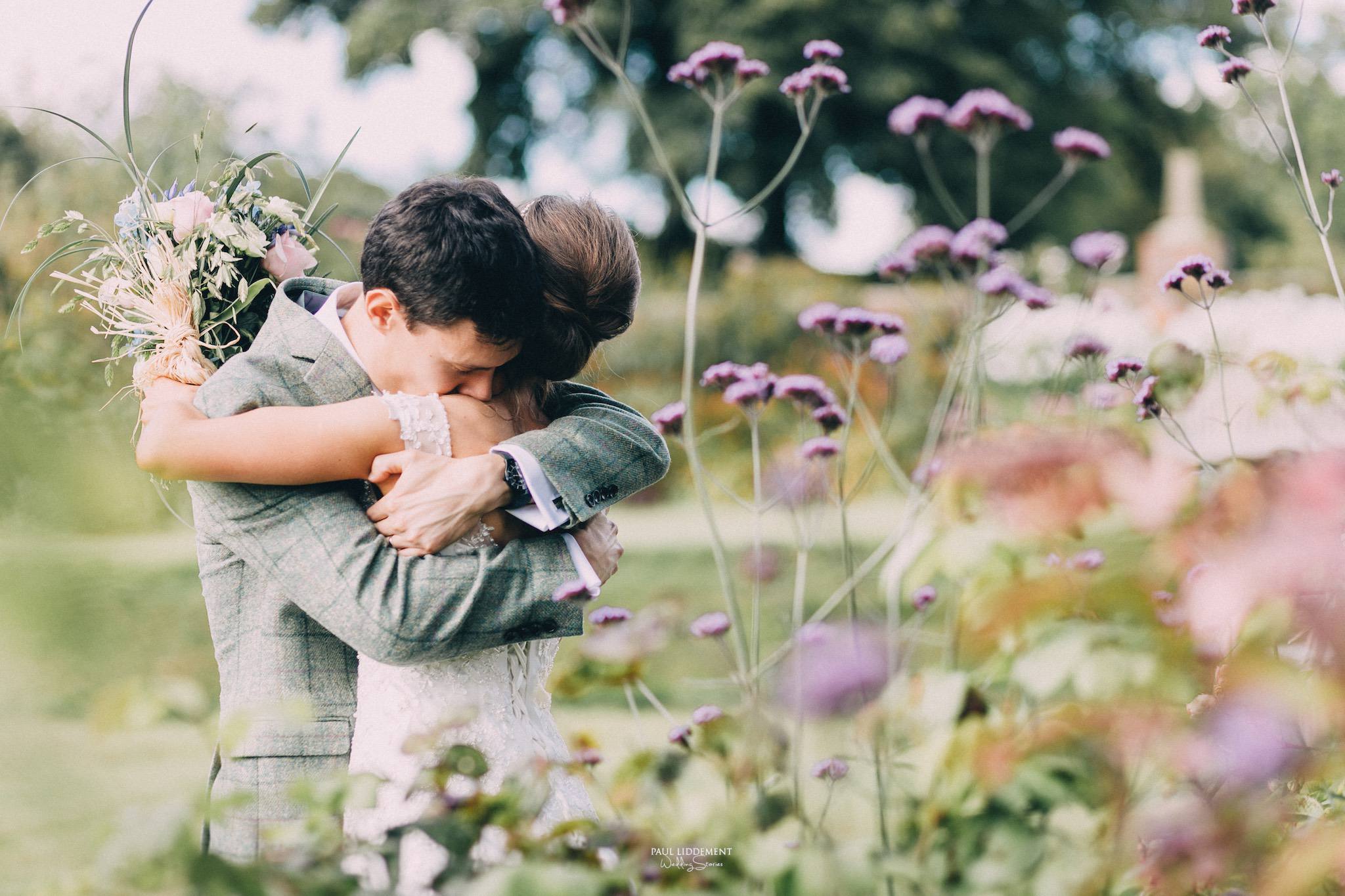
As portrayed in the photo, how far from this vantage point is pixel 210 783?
6.07ft

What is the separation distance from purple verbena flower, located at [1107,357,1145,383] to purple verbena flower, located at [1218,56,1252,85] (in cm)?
63

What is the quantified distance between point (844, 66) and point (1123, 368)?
57.5 ft

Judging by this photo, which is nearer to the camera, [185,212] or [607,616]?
[185,212]

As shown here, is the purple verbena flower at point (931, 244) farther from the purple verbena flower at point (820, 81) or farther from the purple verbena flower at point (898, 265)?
the purple verbena flower at point (820, 81)

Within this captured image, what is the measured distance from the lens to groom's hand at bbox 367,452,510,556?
1.74 metres

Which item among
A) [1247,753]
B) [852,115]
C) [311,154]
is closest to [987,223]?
[1247,753]

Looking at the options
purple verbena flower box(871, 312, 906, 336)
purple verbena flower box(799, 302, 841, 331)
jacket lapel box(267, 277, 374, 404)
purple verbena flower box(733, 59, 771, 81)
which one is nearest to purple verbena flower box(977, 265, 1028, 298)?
purple verbena flower box(871, 312, 906, 336)

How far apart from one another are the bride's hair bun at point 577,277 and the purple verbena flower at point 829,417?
20.7 inches

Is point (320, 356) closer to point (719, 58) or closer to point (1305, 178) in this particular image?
point (719, 58)

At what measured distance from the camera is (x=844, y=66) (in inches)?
733

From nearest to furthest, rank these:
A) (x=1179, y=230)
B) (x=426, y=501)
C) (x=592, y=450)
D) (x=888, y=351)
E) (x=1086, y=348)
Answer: (x=426, y=501) < (x=592, y=450) < (x=888, y=351) < (x=1086, y=348) < (x=1179, y=230)

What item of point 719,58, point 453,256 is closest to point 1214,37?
point 719,58

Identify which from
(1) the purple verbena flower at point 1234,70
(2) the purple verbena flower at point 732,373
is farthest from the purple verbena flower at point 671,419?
(1) the purple verbena flower at point 1234,70

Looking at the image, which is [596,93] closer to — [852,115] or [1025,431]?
[852,115]
